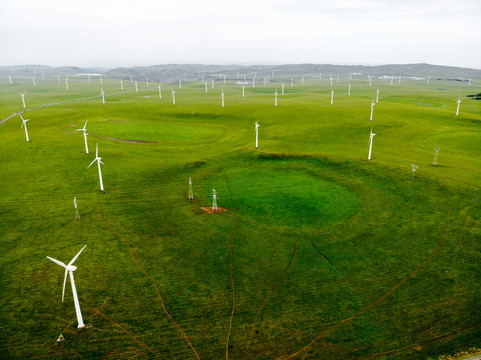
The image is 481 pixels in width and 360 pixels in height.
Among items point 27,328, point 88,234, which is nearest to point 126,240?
point 88,234

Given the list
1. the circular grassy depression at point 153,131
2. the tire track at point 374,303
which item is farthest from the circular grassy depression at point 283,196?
the circular grassy depression at point 153,131

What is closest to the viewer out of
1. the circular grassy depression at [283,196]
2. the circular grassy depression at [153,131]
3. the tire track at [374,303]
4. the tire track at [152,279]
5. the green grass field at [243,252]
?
the tire track at [374,303]

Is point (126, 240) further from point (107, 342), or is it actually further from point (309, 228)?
point (309, 228)

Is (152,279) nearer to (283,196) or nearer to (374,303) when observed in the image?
(374,303)

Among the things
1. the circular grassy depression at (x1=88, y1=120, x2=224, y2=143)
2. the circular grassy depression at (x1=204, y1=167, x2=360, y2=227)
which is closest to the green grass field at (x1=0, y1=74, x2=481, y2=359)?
the circular grassy depression at (x1=204, y1=167, x2=360, y2=227)

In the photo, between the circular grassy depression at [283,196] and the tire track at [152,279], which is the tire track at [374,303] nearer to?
the tire track at [152,279]

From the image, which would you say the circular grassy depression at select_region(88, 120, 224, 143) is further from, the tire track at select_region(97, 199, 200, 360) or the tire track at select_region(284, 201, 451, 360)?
the tire track at select_region(284, 201, 451, 360)
